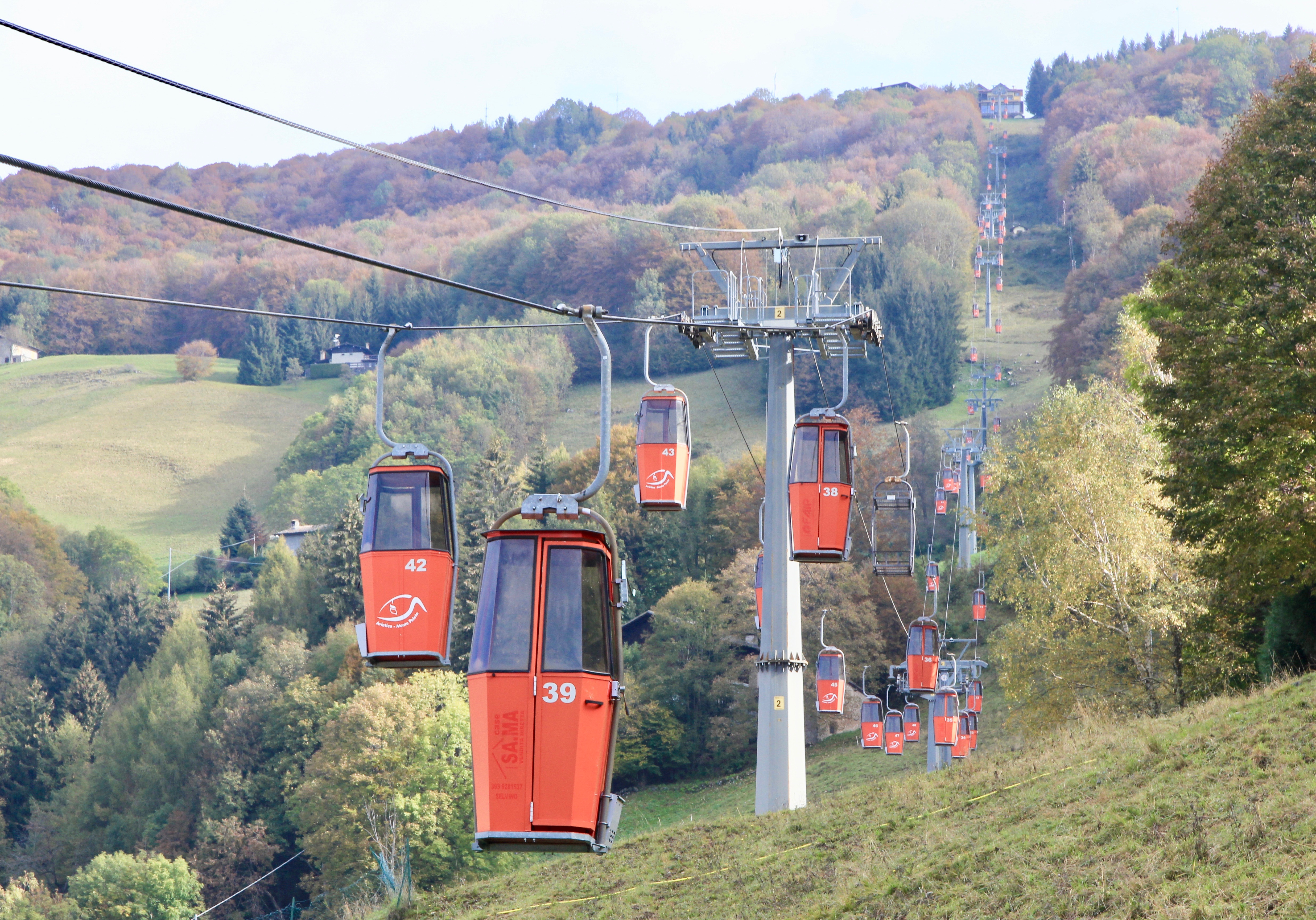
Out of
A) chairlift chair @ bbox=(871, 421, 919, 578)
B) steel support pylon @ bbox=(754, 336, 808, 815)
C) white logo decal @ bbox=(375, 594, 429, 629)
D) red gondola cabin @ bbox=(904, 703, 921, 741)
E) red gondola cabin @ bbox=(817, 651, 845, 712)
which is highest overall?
white logo decal @ bbox=(375, 594, 429, 629)

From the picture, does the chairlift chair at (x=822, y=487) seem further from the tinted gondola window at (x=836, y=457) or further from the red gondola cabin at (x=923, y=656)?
the red gondola cabin at (x=923, y=656)

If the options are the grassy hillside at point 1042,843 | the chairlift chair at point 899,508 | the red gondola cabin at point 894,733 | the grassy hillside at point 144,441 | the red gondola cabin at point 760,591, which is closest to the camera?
the grassy hillside at point 1042,843

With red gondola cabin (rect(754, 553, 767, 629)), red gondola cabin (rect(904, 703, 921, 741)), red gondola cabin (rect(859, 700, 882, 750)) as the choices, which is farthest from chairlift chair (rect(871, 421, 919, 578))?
red gondola cabin (rect(904, 703, 921, 741))

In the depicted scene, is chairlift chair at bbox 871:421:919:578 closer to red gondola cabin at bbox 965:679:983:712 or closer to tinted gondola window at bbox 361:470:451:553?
red gondola cabin at bbox 965:679:983:712

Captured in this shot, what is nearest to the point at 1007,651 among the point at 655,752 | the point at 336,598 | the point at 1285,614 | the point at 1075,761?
the point at 1285,614

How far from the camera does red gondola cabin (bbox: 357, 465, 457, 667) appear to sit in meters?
14.8

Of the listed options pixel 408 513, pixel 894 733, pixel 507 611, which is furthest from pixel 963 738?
pixel 507 611

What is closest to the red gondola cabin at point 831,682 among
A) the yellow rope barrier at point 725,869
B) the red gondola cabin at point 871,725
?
the red gondola cabin at point 871,725

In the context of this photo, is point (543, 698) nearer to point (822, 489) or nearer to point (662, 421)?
point (822, 489)

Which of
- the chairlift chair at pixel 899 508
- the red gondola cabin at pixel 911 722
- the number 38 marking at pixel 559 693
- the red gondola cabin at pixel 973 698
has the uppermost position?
the number 38 marking at pixel 559 693

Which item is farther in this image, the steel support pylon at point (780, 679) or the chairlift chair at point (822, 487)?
the steel support pylon at point (780, 679)

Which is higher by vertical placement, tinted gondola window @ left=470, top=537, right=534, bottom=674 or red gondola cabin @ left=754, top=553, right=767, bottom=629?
tinted gondola window @ left=470, top=537, right=534, bottom=674

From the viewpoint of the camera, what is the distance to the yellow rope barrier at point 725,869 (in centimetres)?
2150

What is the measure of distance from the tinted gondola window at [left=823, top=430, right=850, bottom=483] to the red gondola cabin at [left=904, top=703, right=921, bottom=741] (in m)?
21.7
